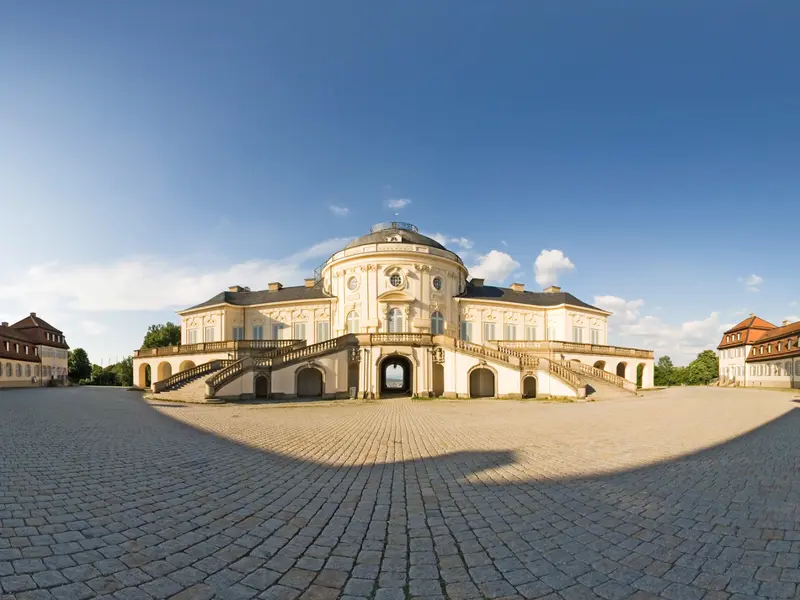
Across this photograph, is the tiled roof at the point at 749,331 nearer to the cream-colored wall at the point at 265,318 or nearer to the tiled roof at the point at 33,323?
the cream-colored wall at the point at 265,318

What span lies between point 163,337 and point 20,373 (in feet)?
65.5

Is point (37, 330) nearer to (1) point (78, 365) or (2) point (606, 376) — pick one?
(1) point (78, 365)

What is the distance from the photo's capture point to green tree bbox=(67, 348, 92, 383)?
70438mm

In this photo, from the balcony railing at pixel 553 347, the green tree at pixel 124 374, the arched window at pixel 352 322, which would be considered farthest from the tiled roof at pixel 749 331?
the green tree at pixel 124 374

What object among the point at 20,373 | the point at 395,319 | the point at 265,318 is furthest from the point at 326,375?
the point at 20,373

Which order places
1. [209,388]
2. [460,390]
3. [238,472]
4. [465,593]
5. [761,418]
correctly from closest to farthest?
1. [465,593]
2. [238,472]
3. [761,418]
4. [209,388]
5. [460,390]

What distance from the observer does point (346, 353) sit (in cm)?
2938

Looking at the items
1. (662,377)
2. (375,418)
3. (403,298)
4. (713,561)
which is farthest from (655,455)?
(662,377)

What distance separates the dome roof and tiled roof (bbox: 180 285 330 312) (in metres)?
6.99

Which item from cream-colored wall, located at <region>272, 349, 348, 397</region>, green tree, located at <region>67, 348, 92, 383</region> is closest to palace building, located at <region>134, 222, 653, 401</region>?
cream-colored wall, located at <region>272, 349, 348, 397</region>

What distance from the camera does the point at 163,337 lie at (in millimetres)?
66688

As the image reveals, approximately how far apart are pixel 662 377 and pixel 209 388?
10157cm

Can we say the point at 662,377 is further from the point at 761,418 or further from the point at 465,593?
the point at 465,593

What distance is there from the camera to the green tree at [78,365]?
231ft
